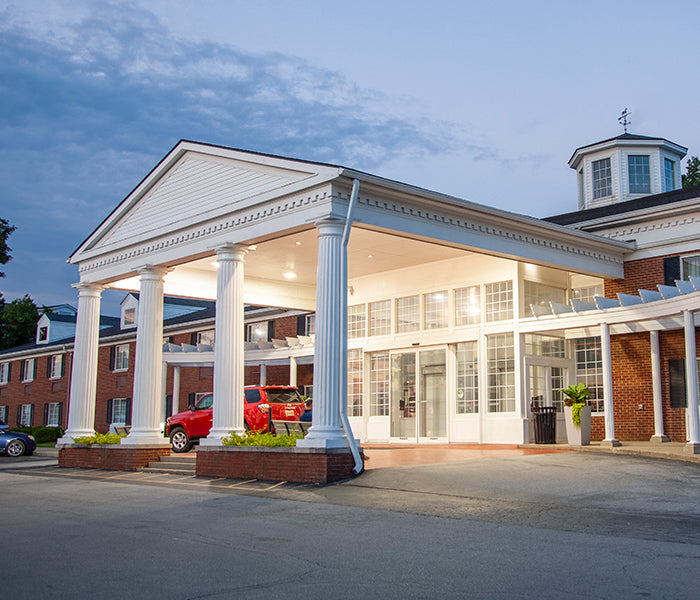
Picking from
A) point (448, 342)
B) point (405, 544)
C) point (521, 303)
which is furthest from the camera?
point (448, 342)

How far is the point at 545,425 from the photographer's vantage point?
1825cm

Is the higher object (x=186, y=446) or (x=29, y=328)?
(x=29, y=328)

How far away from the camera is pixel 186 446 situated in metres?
20.8

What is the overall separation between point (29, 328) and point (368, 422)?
46874mm

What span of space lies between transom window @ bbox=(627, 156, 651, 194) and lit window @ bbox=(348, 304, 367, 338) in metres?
9.85

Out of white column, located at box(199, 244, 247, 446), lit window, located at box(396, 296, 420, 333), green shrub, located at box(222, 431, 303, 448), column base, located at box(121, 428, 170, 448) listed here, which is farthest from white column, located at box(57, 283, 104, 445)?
lit window, located at box(396, 296, 420, 333)

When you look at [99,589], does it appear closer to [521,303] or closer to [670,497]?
[670,497]

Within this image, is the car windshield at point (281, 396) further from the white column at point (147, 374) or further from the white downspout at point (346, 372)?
the white downspout at point (346, 372)

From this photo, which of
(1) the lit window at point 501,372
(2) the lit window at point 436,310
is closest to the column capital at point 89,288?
(2) the lit window at point 436,310

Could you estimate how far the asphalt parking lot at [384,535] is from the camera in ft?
19.7

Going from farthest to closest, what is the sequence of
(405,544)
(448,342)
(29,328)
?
(29,328), (448,342), (405,544)

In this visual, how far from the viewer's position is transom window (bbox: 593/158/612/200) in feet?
83.9

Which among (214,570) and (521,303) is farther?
(521,303)

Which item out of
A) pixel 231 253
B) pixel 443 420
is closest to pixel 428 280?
pixel 443 420
